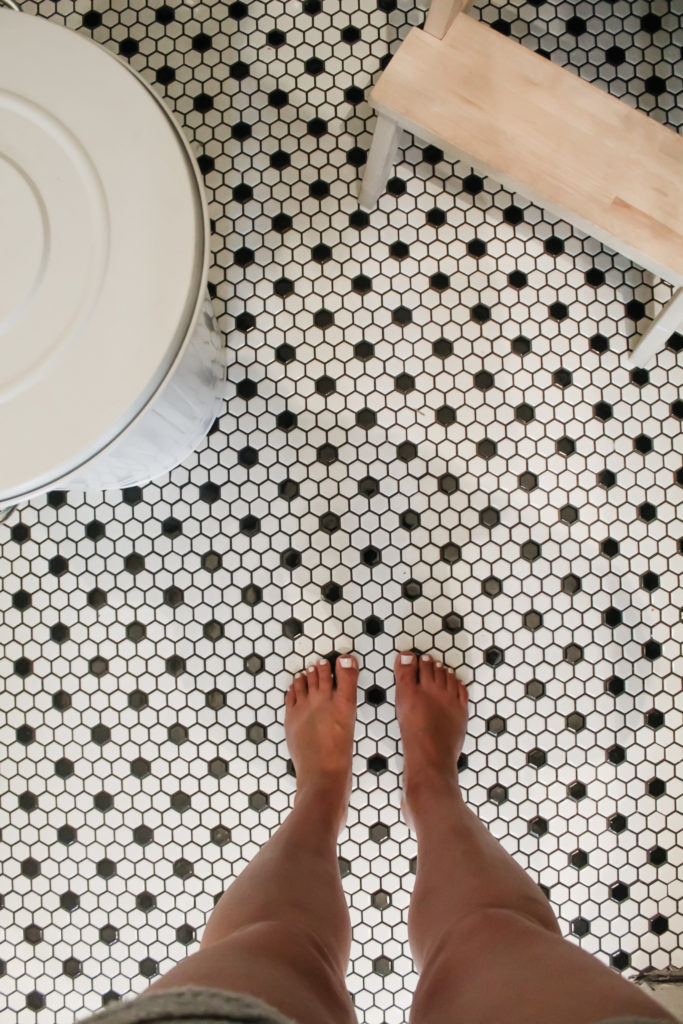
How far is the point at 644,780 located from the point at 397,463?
1.95ft

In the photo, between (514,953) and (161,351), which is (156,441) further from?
(514,953)

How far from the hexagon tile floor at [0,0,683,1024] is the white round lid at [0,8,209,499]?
455 mm

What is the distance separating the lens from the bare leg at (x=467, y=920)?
570mm

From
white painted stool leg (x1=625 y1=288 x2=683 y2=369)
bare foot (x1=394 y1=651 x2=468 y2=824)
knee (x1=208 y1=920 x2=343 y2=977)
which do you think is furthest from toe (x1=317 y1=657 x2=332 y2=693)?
white painted stool leg (x1=625 y1=288 x2=683 y2=369)

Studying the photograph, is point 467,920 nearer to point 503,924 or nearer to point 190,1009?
point 503,924

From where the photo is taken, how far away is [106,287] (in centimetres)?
64

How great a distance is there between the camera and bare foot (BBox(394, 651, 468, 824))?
3.28 ft

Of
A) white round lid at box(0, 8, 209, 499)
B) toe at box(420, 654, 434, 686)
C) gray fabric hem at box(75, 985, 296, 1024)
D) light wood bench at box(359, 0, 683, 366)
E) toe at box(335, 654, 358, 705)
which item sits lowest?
toe at box(335, 654, 358, 705)

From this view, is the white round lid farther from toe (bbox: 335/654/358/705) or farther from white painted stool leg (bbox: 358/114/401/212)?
toe (bbox: 335/654/358/705)

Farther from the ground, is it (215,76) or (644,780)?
(215,76)

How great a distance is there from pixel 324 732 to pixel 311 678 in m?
0.09

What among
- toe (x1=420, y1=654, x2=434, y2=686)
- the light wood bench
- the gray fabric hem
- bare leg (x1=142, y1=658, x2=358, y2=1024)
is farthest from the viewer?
toe (x1=420, y1=654, x2=434, y2=686)

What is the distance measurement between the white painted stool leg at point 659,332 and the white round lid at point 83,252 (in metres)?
0.61

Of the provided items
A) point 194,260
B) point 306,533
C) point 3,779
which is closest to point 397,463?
point 306,533
